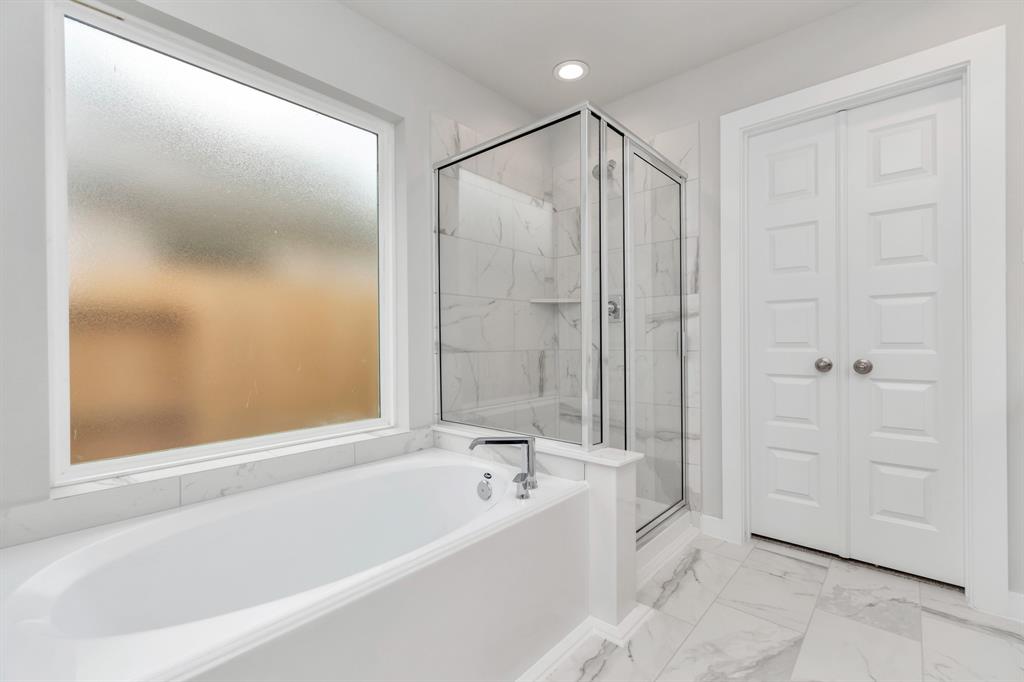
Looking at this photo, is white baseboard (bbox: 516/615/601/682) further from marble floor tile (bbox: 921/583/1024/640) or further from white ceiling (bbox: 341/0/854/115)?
white ceiling (bbox: 341/0/854/115)

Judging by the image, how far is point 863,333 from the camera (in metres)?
2.06

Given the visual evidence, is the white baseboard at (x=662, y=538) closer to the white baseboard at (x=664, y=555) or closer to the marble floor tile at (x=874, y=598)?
the white baseboard at (x=664, y=555)

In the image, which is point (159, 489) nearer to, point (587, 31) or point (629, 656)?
point (629, 656)

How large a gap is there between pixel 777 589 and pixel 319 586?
1777mm

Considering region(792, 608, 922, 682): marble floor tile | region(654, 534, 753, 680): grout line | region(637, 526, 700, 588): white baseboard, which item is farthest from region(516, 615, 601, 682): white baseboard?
region(792, 608, 922, 682): marble floor tile

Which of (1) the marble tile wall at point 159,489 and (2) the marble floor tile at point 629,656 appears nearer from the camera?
(1) the marble tile wall at point 159,489

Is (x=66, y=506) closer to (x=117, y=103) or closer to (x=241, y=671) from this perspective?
(x=241, y=671)

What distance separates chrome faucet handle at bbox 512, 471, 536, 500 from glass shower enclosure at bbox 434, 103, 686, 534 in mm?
281

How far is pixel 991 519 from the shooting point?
5.63ft

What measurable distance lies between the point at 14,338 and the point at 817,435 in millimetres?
3002

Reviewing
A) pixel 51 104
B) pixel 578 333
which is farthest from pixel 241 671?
pixel 51 104

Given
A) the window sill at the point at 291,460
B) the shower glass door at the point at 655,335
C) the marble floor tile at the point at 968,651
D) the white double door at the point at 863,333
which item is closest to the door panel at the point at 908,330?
the white double door at the point at 863,333

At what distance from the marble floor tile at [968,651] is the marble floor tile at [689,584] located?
653 mm

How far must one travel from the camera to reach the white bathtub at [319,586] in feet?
2.75
